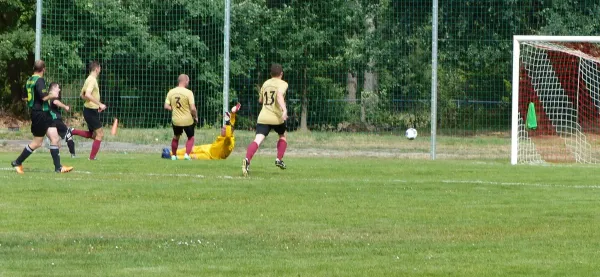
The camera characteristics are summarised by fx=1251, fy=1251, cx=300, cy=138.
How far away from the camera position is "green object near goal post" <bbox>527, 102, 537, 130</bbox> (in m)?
25.6

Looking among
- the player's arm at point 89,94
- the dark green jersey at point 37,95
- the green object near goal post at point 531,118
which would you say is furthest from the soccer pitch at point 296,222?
the green object near goal post at point 531,118

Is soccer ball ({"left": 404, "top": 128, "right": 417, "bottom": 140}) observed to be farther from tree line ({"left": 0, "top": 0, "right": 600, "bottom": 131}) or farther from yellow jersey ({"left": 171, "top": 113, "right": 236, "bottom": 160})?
yellow jersey ({"left": 171, "top": 113, "right": 236, "bottom": 160})

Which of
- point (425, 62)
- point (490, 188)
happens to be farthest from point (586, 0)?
point (490, 188)

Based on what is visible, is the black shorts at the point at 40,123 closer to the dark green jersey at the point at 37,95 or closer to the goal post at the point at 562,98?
the dark green jersey at the point at 37,95

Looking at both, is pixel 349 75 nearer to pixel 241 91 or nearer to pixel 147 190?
pixel 241 91

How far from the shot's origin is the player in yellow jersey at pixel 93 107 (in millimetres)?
22953

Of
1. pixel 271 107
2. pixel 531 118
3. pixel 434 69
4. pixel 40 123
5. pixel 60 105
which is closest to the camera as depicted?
pixel 40 123

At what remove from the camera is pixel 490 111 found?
2711 cm

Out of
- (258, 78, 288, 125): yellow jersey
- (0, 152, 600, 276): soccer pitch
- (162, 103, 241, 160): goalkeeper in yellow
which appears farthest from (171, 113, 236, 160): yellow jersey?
(258, 78, 288, 125): yellow jersey

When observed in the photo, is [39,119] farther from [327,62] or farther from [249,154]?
[327,62]

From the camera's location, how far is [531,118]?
25812 millimetres

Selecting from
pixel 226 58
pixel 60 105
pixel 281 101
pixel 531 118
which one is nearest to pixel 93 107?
pixel 60 105

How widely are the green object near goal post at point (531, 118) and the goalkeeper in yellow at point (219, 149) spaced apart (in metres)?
6.24

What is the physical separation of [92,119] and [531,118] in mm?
8983
